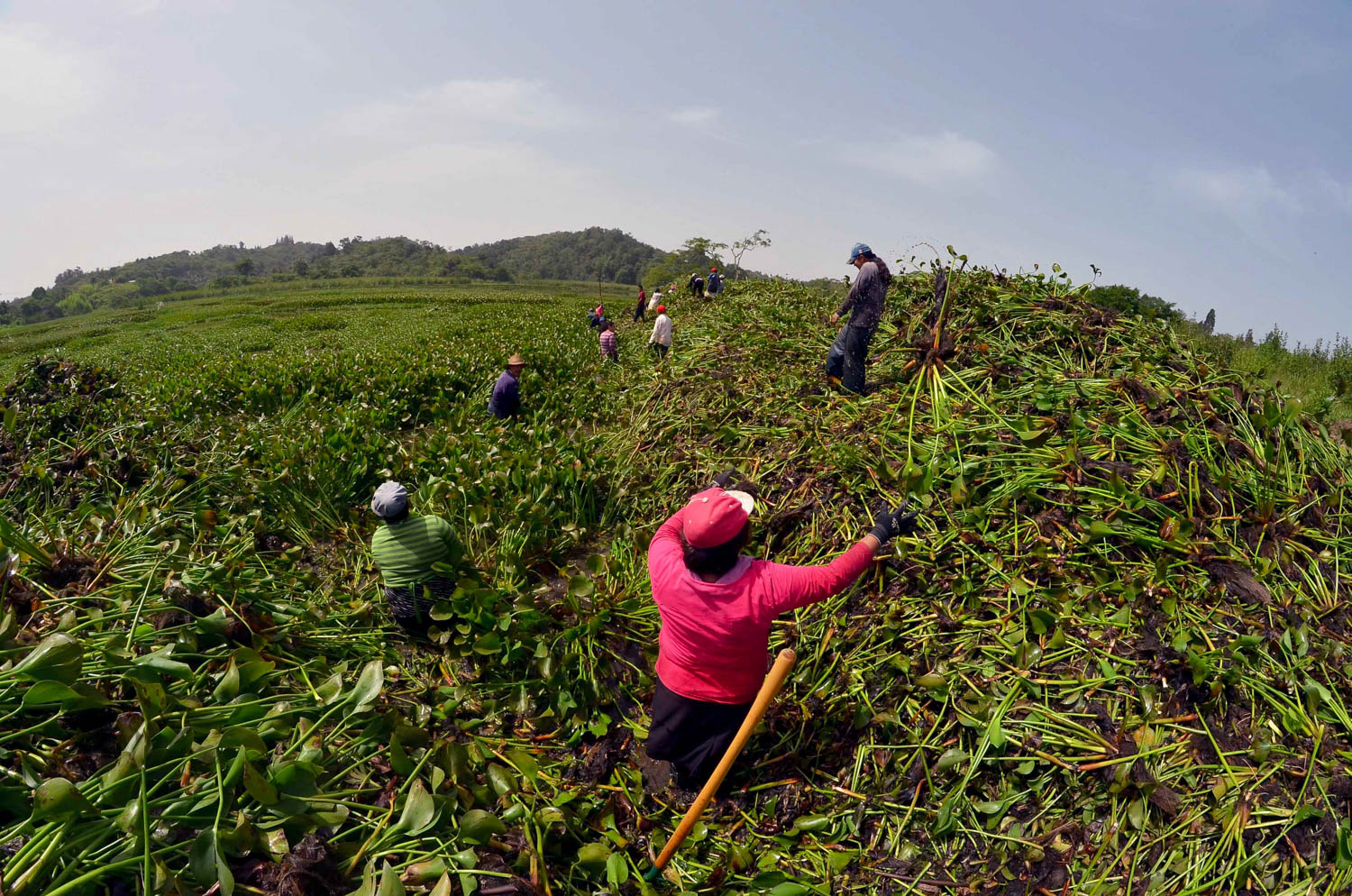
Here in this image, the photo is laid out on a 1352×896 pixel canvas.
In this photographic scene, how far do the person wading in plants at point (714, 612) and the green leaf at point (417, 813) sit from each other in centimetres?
118

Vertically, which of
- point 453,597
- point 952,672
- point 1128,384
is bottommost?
point 952,672

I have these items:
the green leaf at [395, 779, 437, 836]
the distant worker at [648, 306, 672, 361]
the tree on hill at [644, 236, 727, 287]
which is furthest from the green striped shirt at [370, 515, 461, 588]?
the tree on hill at [644, 236, 727, 287]

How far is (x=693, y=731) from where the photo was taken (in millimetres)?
2824

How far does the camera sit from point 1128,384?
3816 millimetres

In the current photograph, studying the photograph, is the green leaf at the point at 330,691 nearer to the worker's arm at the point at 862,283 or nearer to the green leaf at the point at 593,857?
the green leaf at the point at 593,857

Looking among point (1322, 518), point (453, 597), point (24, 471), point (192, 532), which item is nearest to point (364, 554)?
point (192, 532)

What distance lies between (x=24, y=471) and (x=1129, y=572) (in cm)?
628

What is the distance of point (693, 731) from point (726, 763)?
0.40 m

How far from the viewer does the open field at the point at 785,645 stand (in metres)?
1.85

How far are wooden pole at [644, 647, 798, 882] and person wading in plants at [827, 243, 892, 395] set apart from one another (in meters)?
3.04

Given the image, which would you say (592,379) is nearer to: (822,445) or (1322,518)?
(822,445)

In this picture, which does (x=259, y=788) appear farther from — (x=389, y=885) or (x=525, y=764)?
(x=525, y=764)

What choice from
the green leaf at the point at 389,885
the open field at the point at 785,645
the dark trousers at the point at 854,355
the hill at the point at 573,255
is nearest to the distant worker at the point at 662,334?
the open field at the point at 785,645

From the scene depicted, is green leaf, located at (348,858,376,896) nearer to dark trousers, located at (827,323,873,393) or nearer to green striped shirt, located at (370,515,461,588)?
green striped shirt, located at (370,515,461,588)
